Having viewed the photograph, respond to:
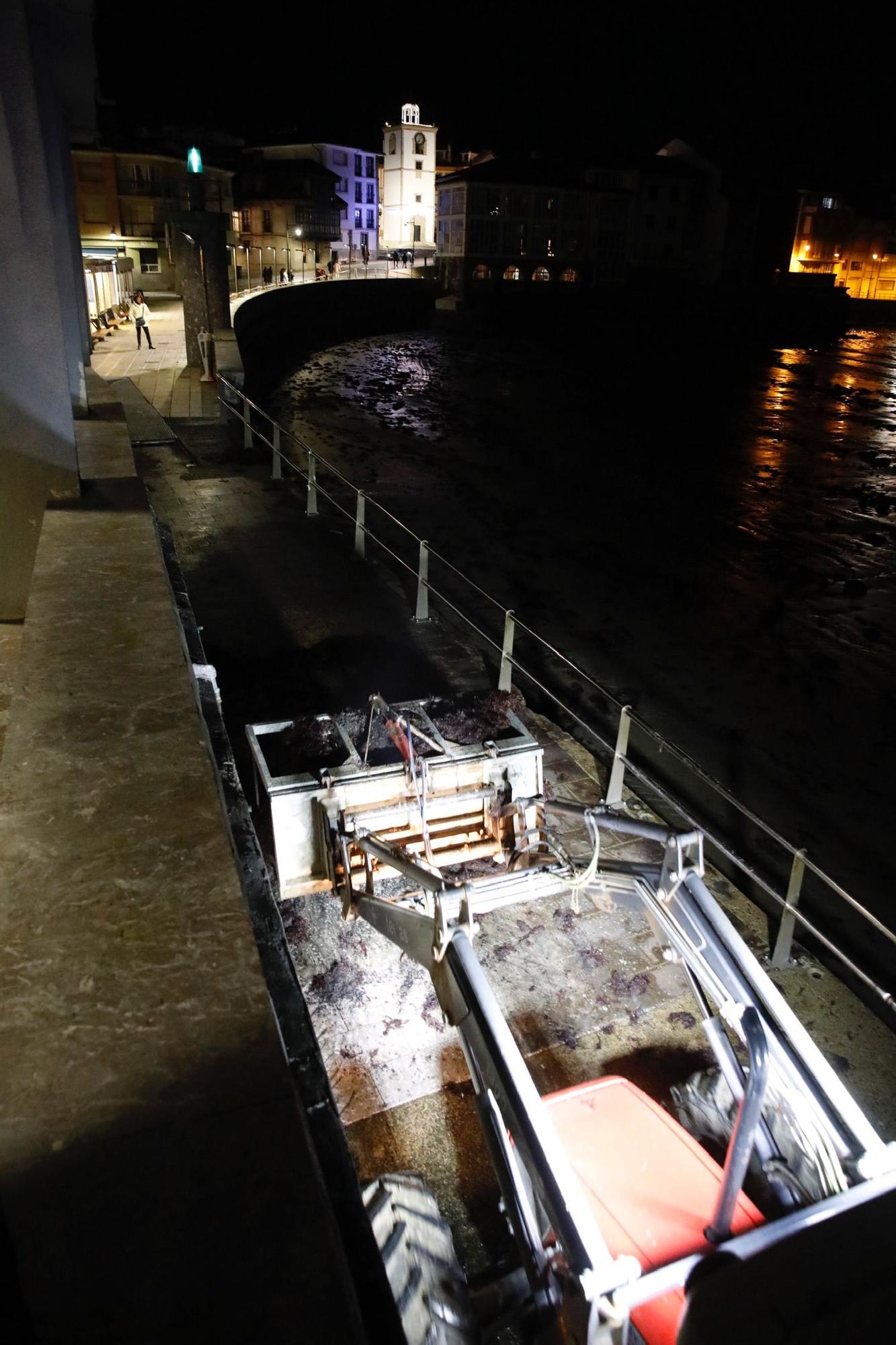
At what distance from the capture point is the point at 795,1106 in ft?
9.47

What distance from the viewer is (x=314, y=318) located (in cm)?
4681

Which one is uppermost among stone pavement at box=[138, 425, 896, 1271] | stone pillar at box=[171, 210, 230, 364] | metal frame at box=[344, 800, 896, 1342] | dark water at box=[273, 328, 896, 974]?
stone pillar at box=[171, 210, 230, 364]

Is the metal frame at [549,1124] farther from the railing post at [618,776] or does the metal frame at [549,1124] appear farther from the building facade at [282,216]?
the building facade at [282,216]

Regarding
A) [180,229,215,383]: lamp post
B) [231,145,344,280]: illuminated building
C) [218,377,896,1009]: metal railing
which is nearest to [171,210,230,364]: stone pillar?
[180,229,215,383]: lamp post

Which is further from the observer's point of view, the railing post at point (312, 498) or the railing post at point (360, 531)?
the railing post at point (312, 498)

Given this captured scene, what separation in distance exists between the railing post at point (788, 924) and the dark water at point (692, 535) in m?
3.06

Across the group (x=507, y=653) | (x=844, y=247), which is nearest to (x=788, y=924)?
(x=507, y=653)

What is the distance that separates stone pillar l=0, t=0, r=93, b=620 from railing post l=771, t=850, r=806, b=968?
530 centimetres

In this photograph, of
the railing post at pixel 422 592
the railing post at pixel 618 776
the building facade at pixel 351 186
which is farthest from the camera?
the building facade at pixel 351 186

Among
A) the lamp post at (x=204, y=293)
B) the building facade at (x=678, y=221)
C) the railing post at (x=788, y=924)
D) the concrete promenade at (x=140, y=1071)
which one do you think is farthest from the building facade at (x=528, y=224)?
the concrete promenade at (x=140, y=1071)

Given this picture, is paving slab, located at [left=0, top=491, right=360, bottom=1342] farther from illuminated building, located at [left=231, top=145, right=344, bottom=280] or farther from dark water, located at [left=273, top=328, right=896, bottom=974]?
illuminated building, located at [left=231, top=145, right=344, bottom=280]

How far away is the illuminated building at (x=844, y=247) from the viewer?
83.8 m

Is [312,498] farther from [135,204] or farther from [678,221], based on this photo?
[678,221]

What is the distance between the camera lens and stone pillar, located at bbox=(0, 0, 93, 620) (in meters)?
5.02
